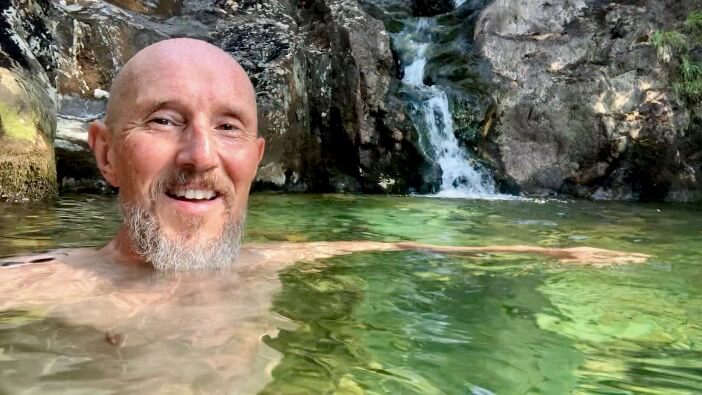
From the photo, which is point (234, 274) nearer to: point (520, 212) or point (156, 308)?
point (156, 308)

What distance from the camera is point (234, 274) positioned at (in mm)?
2623

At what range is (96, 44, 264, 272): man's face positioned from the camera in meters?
2.26

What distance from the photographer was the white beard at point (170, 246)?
7.70ft

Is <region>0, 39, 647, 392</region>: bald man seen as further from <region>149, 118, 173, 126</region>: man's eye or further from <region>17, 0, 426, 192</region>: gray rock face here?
<region>17, 0, 426, 192</region>: gray rock face

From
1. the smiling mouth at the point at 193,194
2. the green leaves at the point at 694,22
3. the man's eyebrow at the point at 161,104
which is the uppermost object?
the green leaves at the point at 694,22

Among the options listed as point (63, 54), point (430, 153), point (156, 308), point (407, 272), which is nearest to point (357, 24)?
point (430, 153)

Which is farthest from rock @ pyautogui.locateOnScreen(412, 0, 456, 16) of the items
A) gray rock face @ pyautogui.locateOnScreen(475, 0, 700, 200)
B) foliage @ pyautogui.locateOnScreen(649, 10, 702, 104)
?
foliage @ pyautogui.locateOnScreen(649, 10, 702, 104)

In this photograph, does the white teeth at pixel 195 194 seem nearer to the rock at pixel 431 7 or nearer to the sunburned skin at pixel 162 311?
the sunburned skin at pixel 162 311

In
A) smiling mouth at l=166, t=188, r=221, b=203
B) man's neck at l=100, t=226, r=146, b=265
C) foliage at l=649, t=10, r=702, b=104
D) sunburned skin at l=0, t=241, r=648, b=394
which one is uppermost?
foliage at l=649, t=10, r=702, b=104

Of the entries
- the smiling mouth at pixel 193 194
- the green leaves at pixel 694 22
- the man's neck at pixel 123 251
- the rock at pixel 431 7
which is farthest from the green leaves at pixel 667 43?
the man's neck at pixel 123 251

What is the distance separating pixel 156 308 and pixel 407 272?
134 centimetres

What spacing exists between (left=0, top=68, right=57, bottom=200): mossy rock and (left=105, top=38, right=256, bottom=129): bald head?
475 cm

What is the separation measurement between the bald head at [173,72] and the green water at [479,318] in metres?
0.89

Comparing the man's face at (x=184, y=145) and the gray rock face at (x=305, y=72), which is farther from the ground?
the gray rock face at (x=305, y=72)
